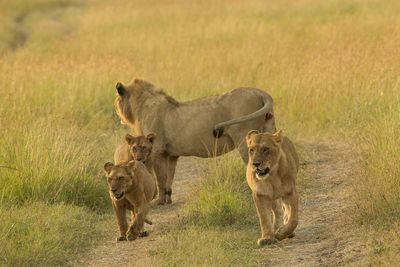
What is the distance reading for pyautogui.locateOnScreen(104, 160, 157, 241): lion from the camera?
754 cm

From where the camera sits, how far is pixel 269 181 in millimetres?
7117

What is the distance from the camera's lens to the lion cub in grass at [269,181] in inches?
275

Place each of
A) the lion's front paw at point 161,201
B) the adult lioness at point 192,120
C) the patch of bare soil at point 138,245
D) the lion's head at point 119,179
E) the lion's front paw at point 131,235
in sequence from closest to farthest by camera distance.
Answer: the patch of bare soil at point 138,245, the lion's head at point 119,179, the lion's front paw at point 131,235, the adult lioness at point 192,120, the lion's front paw at point 161,201

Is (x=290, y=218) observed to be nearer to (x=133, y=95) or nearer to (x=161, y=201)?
(x=161, y=201)

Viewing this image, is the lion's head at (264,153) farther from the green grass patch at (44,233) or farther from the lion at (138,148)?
the lion at (138,148)

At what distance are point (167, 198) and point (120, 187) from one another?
161 cm

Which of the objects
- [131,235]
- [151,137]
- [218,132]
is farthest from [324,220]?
[151,137]

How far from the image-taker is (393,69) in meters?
12.6

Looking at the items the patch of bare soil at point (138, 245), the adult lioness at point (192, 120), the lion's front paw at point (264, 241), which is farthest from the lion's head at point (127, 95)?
the lion's front paw at point (264, 241)

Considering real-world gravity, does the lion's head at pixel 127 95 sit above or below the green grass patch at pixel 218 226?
above

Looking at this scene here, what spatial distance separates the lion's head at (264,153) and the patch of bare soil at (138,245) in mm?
929

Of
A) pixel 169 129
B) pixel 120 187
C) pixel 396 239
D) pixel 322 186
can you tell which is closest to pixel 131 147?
pixel 169 129

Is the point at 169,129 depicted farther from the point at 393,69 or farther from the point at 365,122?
the point at 393,69

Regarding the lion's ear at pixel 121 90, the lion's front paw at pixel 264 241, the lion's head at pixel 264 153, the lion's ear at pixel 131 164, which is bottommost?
the lion's front paw at pixel 264 241
